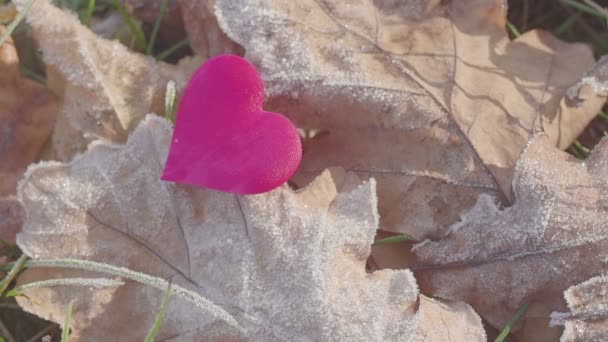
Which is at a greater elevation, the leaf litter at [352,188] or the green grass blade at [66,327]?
the leaf litter at [352,188]

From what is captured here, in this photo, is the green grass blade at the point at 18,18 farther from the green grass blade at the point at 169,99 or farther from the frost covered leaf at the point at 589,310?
the frost covered leaf at the point at 589,310

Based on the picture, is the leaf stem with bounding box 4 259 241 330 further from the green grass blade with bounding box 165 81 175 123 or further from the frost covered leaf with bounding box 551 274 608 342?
the frost covered leaf with bounding box 551 274 608 342

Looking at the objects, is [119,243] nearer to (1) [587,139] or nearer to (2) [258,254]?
(2) [258,254]

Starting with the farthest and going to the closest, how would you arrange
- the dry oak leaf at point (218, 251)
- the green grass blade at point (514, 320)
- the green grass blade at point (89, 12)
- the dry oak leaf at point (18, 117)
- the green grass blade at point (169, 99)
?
the green grass blade at point (89, 12) < the dry oak leaf at point (18, 117) < the green grass blade at point (169, 99) < the green grass blade at point (514, 320) < the dry oak leaf at point (218, 251)

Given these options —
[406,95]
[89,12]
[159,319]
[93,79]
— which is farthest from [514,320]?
[89,12]

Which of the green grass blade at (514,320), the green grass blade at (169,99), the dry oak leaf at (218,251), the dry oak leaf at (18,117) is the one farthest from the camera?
the dry oak leaf at (18,117)

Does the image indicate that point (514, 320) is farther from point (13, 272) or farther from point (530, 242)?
point (13, 272)

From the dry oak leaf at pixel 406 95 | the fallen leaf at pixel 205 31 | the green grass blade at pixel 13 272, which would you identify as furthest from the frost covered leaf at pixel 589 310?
the green grass blade at pixel 13 272
